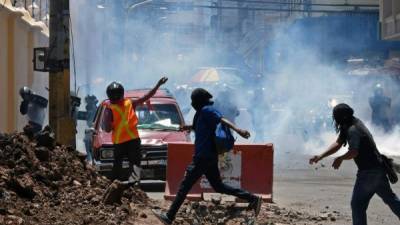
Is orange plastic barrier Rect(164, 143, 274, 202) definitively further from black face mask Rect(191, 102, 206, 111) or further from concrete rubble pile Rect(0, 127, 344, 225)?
black face mask Rect(191, 102, 206, 111)

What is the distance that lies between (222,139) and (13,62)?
13.5 metres

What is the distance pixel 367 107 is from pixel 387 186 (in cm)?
2395

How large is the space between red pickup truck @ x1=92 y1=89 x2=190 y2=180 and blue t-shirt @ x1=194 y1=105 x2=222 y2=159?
12.7 ft

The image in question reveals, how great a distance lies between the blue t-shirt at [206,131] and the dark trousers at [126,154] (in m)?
2.07

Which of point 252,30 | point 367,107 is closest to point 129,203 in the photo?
point 367,107

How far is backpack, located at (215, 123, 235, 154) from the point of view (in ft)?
32.3

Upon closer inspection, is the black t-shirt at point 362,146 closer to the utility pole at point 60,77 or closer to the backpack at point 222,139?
the backpack at point 222,139

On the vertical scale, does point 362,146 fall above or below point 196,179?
above

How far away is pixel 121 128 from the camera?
38.5 feet

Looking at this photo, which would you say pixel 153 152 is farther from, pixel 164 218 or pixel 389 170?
pixel 389 170

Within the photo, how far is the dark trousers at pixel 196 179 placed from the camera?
31.7 ft

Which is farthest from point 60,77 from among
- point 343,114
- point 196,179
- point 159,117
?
point 343,114

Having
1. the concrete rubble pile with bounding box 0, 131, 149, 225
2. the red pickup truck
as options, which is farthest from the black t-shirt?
the red pickup truck

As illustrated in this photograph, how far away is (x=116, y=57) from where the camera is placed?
167ft
